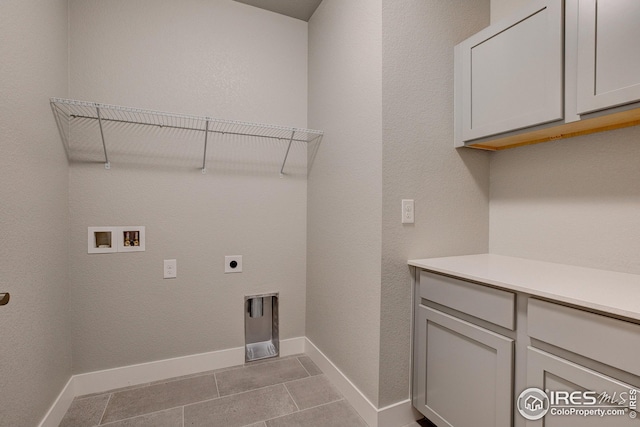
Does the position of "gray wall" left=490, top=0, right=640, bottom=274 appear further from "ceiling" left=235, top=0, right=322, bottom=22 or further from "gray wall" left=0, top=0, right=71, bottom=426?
"gray wall" left=0, top=0, right=71, bottom=426

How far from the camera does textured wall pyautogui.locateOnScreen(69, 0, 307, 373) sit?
1.83 metres

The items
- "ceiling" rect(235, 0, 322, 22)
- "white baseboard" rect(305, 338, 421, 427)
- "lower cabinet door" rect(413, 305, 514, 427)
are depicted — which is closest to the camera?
"lower cabinet door" rect(413, 305, 514, 427)

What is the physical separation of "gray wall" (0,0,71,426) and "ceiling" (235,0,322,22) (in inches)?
45.8

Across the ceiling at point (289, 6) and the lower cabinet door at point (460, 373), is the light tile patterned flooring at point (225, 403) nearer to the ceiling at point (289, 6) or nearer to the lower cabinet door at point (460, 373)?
the lower cabinet door at point (460, 373)

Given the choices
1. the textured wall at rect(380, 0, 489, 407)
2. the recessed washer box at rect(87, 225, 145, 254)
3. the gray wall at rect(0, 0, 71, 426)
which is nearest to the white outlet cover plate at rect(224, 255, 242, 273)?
the recessed washer box at rect(87, 225, 145, 254)

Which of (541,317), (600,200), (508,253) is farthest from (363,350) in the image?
(600,200)

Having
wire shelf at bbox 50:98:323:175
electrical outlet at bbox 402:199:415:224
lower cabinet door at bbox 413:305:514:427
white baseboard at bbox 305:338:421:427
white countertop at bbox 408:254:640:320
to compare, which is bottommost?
white baseboard at bbox 305:338:421:427

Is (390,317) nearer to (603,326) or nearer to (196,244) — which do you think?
(603,326)

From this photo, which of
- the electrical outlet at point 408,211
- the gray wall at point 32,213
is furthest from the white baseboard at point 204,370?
the electrical outlet at point 408,211

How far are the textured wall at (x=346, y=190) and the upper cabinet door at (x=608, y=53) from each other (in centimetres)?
81

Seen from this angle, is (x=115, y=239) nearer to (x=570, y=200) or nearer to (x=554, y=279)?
(x=554, y=279)

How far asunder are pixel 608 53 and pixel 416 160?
805mm

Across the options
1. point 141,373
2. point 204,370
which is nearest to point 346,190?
point 204,370

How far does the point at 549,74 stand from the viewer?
1.29 meters
